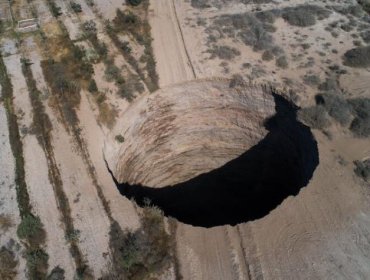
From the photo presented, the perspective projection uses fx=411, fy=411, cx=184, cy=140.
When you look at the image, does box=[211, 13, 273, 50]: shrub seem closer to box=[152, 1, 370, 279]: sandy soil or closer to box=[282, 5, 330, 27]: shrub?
box=[282, 5, 330, 27]: shrub

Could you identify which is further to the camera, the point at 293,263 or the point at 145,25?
the point at 145,25

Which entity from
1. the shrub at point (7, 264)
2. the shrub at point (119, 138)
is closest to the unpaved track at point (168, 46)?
the shrub at point (119, 138)

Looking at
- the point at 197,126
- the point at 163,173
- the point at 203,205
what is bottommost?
the point at 203,205

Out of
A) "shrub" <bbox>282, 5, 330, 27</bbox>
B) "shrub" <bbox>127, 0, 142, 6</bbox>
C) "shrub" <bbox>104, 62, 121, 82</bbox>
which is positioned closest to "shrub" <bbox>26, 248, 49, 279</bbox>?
"shrub" <bbox>104, 62, 121, 82</bbox>

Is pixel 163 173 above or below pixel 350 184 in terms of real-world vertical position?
below

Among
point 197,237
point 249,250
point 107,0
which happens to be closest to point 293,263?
point 249,250

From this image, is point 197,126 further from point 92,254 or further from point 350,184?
point 92,254

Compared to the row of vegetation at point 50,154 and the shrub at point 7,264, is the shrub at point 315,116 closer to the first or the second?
the row of vegetation at point 50,154
